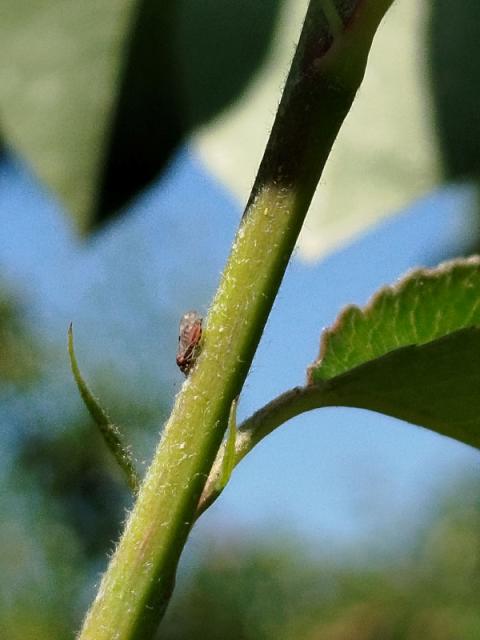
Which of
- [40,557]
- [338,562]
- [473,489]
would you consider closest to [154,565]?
[40,557]

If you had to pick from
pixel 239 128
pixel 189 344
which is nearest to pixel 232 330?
pixel 189 344

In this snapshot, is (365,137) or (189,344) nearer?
(189,344)

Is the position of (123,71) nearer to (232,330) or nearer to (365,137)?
(365,137)

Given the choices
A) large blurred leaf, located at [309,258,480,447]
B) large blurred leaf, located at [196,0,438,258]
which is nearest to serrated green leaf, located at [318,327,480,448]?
large blurred leaf, located at [309,258,480,447]

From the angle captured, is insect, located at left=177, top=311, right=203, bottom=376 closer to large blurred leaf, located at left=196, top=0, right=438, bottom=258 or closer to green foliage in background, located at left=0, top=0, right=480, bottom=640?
green foliage in background, located at left=0, top=0, right=480, bottom=640

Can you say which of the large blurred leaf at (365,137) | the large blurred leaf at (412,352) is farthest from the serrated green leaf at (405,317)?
the large blurred leaf at (365,137)

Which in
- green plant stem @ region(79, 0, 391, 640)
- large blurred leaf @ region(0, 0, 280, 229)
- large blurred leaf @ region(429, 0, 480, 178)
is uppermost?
large blurred leaf @ region(0, 0, 280, 229)
